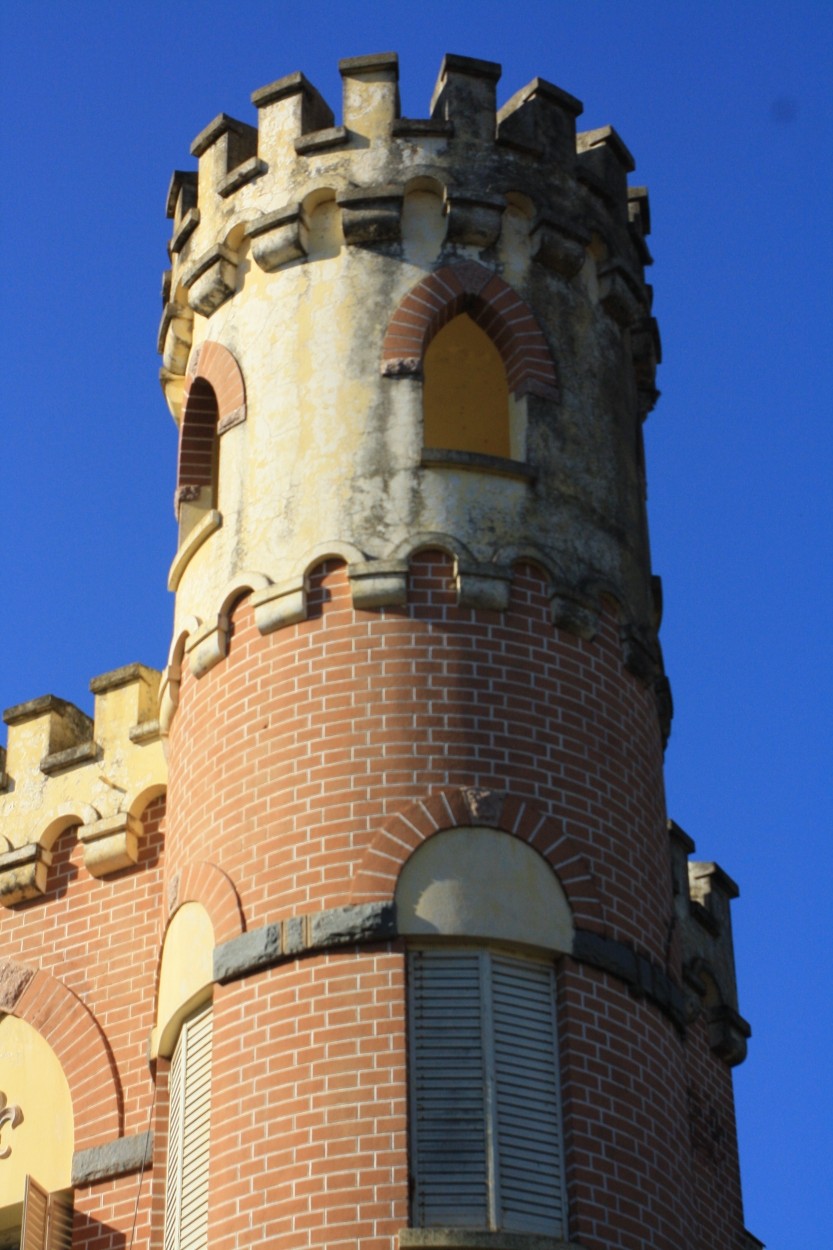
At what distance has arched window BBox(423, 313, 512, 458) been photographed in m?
21.5

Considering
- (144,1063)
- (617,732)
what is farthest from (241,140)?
(144,1063)

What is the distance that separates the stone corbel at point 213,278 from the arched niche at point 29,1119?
6165 mm

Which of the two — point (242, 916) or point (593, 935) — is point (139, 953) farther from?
point (593, 935)

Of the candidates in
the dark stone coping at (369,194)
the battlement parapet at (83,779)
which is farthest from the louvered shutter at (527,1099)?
the dark stone coping at (369,194)

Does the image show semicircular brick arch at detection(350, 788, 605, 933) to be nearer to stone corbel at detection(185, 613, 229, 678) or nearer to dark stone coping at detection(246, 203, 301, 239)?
stone corbel at detection(185, 613, 229, 678)

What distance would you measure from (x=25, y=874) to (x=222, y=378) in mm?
4628

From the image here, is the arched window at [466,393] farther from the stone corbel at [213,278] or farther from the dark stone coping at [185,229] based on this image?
the dark stone coping at [185,229]

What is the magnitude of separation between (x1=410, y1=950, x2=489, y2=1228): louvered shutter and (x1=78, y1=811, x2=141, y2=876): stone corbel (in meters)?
4.44

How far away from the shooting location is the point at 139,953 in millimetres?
19578

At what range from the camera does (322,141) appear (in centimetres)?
1967

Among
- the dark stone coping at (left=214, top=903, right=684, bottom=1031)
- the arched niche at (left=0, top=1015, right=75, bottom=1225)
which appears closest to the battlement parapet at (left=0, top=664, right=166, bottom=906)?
the arched niche at (left=0, top=1015, right=75, bottom=1225)

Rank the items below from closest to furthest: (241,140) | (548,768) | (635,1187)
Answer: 1. (635,1187)
2. (548,768)
3. (241,140)

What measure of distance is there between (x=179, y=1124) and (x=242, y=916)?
1.74 meters

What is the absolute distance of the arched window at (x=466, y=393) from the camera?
21.5 meters
